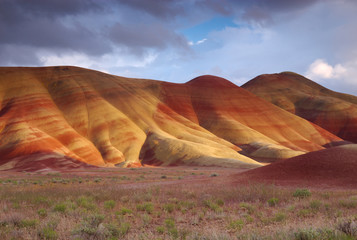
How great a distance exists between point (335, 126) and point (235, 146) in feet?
188

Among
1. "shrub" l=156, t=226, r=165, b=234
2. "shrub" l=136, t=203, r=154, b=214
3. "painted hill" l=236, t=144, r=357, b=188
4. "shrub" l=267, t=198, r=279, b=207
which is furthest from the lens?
"painted hill" l=236, t=144, r=357, b=188

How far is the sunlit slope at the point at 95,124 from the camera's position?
64.4 m

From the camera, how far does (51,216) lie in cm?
927

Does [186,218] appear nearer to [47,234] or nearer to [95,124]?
[47,234]

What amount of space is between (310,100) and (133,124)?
89.3 m

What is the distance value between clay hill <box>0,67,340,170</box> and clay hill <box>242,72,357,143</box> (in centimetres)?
1537

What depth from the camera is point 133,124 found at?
78.9 metres

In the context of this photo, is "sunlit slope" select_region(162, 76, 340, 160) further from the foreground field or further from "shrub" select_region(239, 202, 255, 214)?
"shrub" select_region(239, 202, 255, 214)

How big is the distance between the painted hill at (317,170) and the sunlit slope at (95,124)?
34703mm

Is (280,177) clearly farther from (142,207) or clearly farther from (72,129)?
(72,129)

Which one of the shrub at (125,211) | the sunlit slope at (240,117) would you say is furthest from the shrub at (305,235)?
the sunlit slope at (240,117)

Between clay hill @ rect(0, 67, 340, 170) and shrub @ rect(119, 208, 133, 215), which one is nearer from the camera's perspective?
shrub @ rect(119, 208, 133, 215)

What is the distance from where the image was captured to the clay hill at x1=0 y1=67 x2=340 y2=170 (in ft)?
209

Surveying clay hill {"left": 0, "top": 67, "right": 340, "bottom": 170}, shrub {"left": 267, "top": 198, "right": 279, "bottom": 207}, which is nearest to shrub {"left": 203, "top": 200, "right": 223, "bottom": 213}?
shrub {"left": 267, "top": 198, "right": 279, "bottom": 207}
